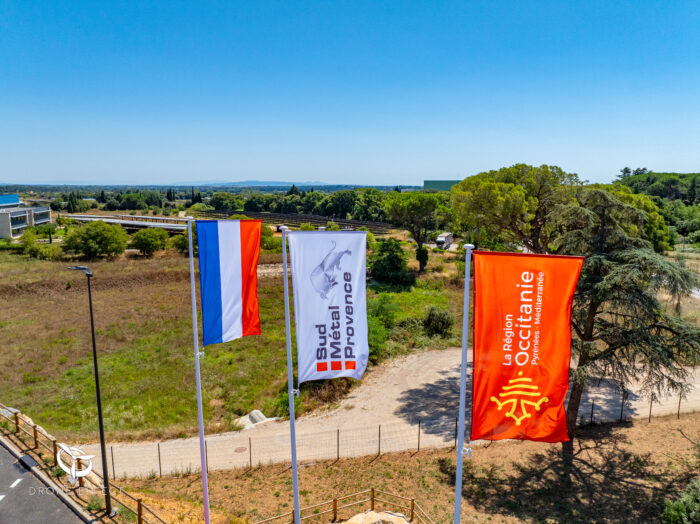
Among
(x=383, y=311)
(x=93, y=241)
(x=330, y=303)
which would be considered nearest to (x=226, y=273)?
(x=330, y=303)

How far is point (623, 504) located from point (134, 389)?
75.6 ft

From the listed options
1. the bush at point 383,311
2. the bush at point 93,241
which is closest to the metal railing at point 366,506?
the bush at point 383,311

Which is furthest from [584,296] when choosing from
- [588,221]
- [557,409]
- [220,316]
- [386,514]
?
[220,316]

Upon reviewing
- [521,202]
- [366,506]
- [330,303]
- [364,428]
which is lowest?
[364,428]

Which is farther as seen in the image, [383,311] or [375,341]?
[383,311]

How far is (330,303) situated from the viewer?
32.3 ft

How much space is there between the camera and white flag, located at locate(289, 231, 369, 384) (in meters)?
9.63

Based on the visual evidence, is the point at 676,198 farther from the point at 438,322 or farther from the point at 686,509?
the point at 686,509

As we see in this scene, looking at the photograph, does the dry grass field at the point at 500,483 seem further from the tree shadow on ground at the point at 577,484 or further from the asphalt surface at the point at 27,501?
the asphalt surface at the point at 27,501

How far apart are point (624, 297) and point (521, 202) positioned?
29.2ft

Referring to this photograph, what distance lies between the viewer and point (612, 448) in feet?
56.0

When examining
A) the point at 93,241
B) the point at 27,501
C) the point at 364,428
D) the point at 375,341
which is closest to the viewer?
the point at 27,501

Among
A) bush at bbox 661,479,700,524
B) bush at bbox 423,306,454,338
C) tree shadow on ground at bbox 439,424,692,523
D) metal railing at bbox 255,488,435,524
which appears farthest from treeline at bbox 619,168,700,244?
metal railing at bbox 255,488,435,524

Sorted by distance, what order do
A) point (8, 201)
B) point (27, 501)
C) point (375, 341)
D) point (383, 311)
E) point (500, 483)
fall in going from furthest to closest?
point (8, 201), point (383, 311), point (375, 341), point (500, 483), point (27, 501)
